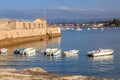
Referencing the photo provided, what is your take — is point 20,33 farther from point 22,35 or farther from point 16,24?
point 16,24

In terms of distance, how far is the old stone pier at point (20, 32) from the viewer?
70.4 metres

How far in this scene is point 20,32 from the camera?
8138 cm

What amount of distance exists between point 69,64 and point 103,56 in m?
10.4

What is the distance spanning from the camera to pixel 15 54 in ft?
174

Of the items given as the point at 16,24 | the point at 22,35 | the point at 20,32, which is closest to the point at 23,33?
the point at 22,35

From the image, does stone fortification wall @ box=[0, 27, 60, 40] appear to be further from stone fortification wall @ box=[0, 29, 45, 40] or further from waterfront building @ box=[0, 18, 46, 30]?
waterfront building @ box=[0, 18, 46, 30]

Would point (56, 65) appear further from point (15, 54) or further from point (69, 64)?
point (15, 54)

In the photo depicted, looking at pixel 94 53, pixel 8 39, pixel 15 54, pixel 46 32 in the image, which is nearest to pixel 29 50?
pixel 15 54

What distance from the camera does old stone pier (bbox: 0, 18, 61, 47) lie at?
231 feet

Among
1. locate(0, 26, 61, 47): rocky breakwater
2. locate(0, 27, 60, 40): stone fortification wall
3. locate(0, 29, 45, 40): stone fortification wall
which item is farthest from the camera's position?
locate(0, 27, 60, 40): stone fortification wall

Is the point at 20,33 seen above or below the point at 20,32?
below

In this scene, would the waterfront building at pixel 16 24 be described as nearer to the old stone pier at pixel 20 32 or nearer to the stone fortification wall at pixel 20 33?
the old stone pier at pixel 20 32

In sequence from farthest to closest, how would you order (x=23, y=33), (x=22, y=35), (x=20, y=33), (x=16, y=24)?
(x=16, y=24), (x=23, y=33), (x=22, y=35), (x=20, y=33)

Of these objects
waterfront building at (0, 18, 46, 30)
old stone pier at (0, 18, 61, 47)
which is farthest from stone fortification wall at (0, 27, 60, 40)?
waterfront building at (0, 18, 46, 30)
